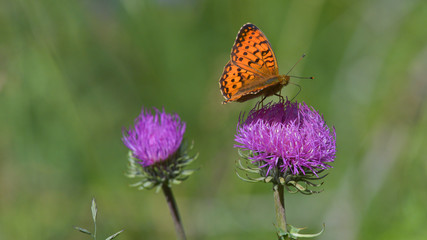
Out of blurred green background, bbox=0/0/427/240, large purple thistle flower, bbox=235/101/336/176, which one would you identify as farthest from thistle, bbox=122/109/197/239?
blurred green background, bbox=0/0/427/240

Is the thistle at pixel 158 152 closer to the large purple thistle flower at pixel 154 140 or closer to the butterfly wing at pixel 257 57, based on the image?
the large purple thistle flower at pixel 154 140

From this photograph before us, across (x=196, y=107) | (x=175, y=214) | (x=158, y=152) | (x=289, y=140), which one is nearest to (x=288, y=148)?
(x=289, y=140)

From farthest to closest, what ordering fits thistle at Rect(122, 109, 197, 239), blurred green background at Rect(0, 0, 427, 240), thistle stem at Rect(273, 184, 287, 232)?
blurred green background at Rect(0, 0, 427, 240) → thistle at Rect(122, 109, 197, 239) → thistle stem at Rect(273, 184, 287, 232)

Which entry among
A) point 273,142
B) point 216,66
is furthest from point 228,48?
point 273,142

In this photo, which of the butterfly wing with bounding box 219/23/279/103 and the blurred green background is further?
the blurred green background

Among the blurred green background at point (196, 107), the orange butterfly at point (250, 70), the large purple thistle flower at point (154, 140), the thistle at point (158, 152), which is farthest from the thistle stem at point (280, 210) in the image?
the blurred green background at point (196, 107)

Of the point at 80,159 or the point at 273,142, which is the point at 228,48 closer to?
the point at 80,159

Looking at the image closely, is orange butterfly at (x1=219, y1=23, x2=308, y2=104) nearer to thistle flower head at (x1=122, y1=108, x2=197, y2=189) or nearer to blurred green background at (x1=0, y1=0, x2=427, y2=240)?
thistle flower head at (x1=122, y1=108, x2=197, y2=189)
